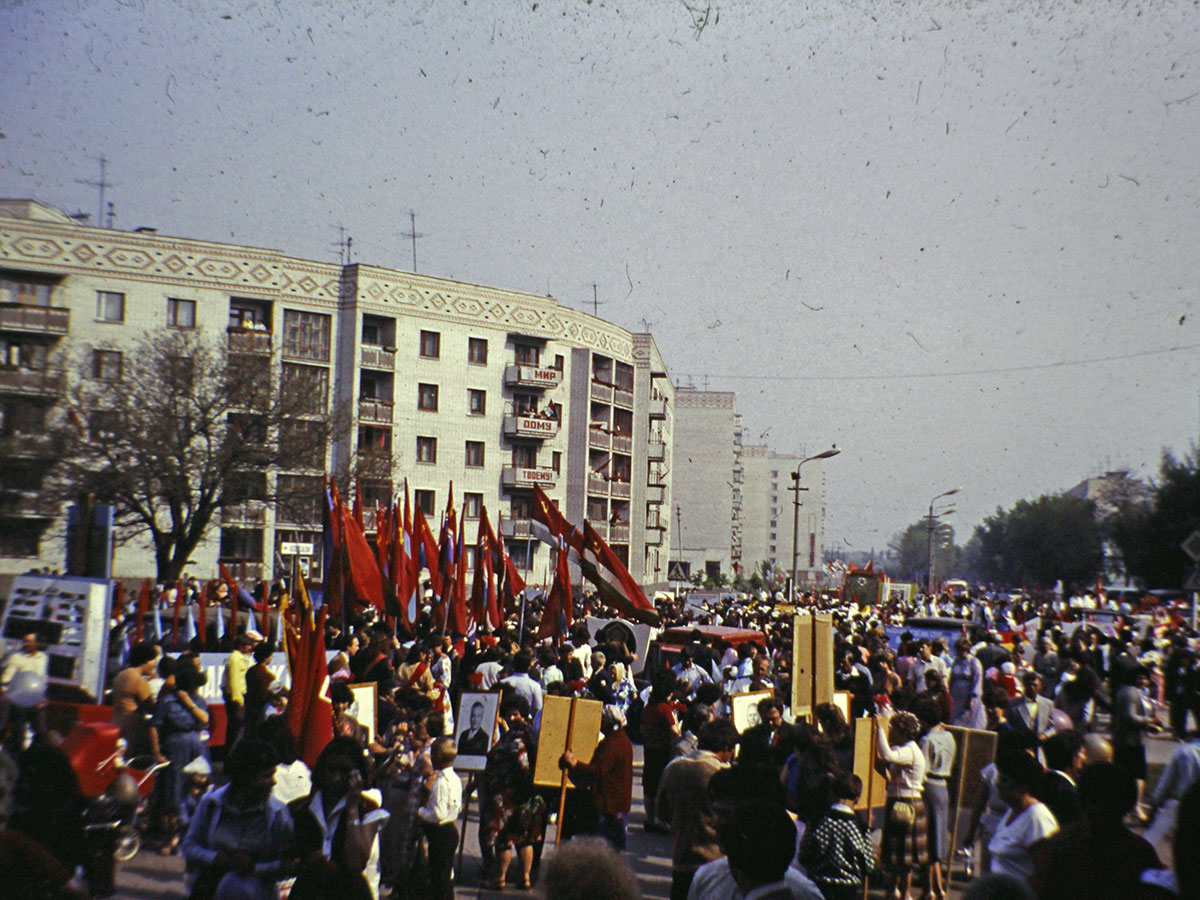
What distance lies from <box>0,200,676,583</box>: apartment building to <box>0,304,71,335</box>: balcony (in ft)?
0.23

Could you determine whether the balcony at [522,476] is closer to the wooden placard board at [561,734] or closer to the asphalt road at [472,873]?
the asphalt road at [472,873]

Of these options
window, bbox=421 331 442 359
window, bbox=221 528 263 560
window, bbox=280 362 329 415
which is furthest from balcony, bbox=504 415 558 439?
window, bbox=280 362 329 415

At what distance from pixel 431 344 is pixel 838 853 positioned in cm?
5040

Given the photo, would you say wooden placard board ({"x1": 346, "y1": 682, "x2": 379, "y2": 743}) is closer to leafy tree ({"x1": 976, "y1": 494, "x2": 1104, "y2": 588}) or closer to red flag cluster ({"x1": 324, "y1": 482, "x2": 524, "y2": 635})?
red flag cluster ({"x1": 324, "y1": 482, "x2": 524, "y2": 635})

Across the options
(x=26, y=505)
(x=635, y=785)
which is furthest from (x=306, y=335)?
(x=635, y=785)

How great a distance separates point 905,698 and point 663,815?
347 cm

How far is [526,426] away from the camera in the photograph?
5750 cm

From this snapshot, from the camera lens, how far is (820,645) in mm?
10305

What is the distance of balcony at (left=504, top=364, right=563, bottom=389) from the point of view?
57.3 metres

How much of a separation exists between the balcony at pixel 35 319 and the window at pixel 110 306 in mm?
1516

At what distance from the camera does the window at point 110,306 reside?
152ft

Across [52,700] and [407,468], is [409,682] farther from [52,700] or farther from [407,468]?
[407,468]

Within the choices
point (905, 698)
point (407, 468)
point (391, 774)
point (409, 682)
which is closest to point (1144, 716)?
point (905, 698)

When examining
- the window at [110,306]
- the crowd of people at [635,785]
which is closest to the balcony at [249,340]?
the window at [110,306]
